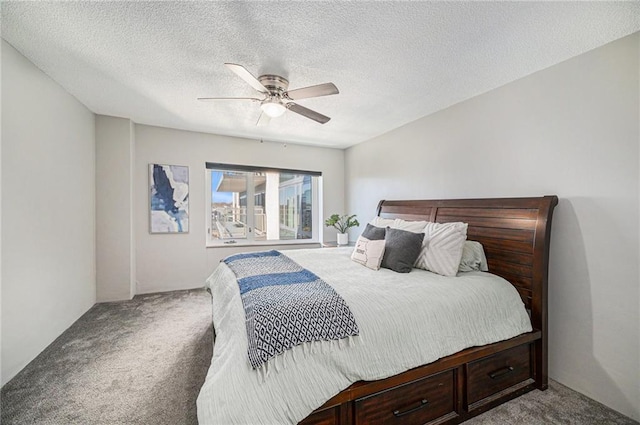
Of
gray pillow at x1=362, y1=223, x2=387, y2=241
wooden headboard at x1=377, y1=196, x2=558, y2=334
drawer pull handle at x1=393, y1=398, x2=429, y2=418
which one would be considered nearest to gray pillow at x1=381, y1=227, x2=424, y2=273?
gray pillow at x1=362, y1=223, x2=387, y2=241

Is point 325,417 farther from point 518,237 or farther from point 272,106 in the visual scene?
point 272,106

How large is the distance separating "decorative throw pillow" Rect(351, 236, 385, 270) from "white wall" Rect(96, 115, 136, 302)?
317cm

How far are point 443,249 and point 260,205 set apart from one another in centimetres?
346

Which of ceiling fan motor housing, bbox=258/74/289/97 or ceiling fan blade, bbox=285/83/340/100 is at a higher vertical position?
ceiling fan motor housing, bbox=258/74/289/97

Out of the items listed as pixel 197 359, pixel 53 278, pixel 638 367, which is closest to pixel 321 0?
pixel 197 359

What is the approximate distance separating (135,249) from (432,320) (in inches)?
161

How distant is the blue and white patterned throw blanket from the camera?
1272 mm

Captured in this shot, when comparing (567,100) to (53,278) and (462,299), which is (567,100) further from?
(53,278)

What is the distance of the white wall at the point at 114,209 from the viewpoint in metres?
3.53

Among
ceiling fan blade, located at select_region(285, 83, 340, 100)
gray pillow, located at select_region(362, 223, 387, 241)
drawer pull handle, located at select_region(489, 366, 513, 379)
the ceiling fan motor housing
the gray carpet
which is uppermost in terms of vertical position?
the ceiling fan motor housing

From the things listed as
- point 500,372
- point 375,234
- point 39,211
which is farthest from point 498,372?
point 39,211

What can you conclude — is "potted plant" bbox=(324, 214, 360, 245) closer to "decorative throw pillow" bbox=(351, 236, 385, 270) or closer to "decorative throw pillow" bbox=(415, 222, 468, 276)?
"decorative throw pillow" bbox=(351, 236, 385, 270)

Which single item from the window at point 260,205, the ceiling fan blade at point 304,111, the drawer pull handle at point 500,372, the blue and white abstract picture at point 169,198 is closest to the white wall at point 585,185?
the drawer pull handle at point 500,372

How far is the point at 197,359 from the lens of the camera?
7.57 feet
